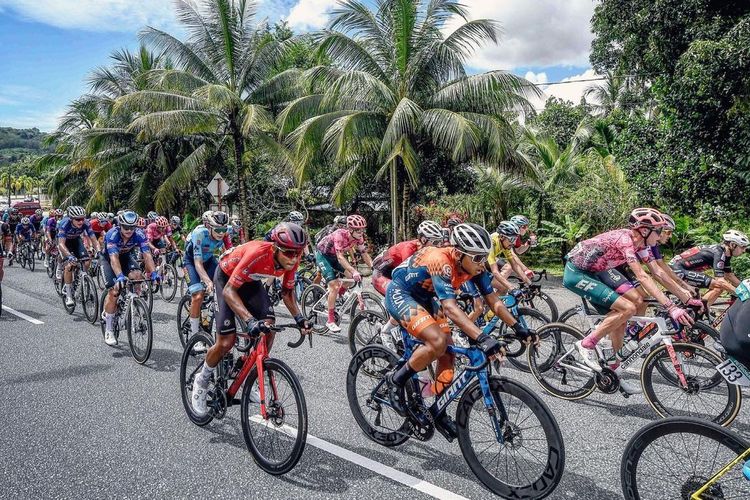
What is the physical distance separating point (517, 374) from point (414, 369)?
2.66 meters

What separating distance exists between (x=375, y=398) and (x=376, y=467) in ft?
1.81

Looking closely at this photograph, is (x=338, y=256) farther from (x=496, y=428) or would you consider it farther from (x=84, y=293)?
(x=496, y=428)

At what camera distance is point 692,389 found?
4848 millimetres

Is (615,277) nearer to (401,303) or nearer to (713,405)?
(713,405)

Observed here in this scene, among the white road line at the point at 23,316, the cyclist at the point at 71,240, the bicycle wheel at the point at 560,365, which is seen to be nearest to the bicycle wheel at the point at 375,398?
the bicycle wheel at the point at 560,365

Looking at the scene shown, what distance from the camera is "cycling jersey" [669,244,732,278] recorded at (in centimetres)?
679

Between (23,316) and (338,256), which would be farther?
(23,316)

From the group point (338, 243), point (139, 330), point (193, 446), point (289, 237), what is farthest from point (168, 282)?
point (289, 237)

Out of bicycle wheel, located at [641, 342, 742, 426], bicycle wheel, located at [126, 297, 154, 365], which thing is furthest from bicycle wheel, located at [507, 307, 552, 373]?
bicycle wheel, located at [126, 297, 154, 365]

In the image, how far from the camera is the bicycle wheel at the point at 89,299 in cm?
896

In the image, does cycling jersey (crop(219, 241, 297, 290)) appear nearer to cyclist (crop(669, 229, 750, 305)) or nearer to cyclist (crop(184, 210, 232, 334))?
cyclist (crop(184, 210, 232, 334))

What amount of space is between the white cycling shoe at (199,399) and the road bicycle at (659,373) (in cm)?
338

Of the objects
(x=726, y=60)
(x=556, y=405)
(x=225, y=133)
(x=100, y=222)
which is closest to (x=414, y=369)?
(x=556, y=405)

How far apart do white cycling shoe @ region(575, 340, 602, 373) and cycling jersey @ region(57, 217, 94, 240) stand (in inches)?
360
